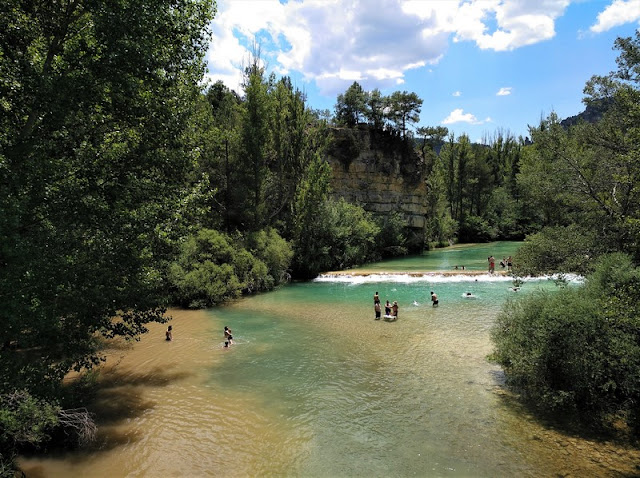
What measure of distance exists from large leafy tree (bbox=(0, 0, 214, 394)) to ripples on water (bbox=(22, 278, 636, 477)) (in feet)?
9.39

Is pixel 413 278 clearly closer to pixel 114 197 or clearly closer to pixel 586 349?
pixel 586 349

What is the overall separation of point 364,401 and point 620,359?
21.7ft

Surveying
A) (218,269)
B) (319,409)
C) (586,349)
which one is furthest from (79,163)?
(218,269)

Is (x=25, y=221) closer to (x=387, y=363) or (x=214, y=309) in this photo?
(x=387, y=363)

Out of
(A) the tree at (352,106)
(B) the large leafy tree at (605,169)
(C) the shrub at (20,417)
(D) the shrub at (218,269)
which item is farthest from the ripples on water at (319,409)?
(A) the tree at (352,106)

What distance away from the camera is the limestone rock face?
48875mm

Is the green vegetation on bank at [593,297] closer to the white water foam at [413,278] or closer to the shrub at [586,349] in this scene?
the shrub at [586,349]

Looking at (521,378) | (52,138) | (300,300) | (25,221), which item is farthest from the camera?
(300,300)

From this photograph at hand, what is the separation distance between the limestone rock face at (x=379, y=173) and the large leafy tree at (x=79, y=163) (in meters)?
38.3

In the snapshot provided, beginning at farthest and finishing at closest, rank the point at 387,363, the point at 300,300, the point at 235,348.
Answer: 1. the point at 300,300
2. the point at 235,348
3. the point at 387,363

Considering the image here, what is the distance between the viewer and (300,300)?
2497 cm

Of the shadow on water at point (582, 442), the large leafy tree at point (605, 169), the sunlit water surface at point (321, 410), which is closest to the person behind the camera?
the shadow on water at point (582, 442)

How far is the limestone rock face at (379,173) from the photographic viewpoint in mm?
48875

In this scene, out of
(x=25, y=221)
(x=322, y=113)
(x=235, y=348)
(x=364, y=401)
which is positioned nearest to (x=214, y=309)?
(x=235, y=348)
